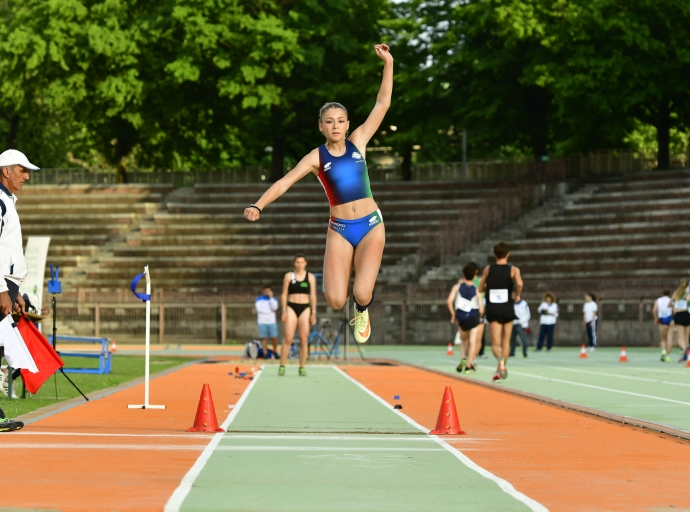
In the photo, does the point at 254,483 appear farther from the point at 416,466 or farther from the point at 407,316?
the point at 407,316

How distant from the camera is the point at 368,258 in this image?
1204 centimetres

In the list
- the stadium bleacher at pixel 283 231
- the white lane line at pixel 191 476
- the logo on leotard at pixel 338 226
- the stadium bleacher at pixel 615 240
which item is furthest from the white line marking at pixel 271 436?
the stadium bleacher at pixel 283 231

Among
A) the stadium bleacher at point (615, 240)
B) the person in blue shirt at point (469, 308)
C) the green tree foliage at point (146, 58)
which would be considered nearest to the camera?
the person in blue shirt at point (469, 308)

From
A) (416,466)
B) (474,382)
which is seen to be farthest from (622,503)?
(474,382)

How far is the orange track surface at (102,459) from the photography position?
8.55 metres

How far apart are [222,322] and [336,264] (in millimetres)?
37144

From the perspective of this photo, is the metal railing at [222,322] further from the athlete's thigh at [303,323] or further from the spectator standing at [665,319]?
the athlete's thigh at [303,323]

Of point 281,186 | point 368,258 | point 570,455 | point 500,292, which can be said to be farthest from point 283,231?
point 570,455

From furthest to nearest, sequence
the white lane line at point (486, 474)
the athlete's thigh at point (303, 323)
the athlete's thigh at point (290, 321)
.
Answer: the athlete's thigh at point (303, 323) < the athlete's thigh at point (290, 321) < the white lane line at point (486, 474)

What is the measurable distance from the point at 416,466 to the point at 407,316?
125 feet

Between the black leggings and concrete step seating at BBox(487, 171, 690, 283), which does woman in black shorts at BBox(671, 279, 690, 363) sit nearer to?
the black leggings

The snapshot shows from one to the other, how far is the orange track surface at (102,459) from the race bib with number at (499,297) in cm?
657

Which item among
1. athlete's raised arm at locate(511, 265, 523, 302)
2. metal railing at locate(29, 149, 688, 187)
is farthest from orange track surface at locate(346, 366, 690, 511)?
metal railing at locate(29, 149, 688, 187)

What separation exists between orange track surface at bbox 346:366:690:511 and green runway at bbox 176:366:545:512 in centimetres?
37
